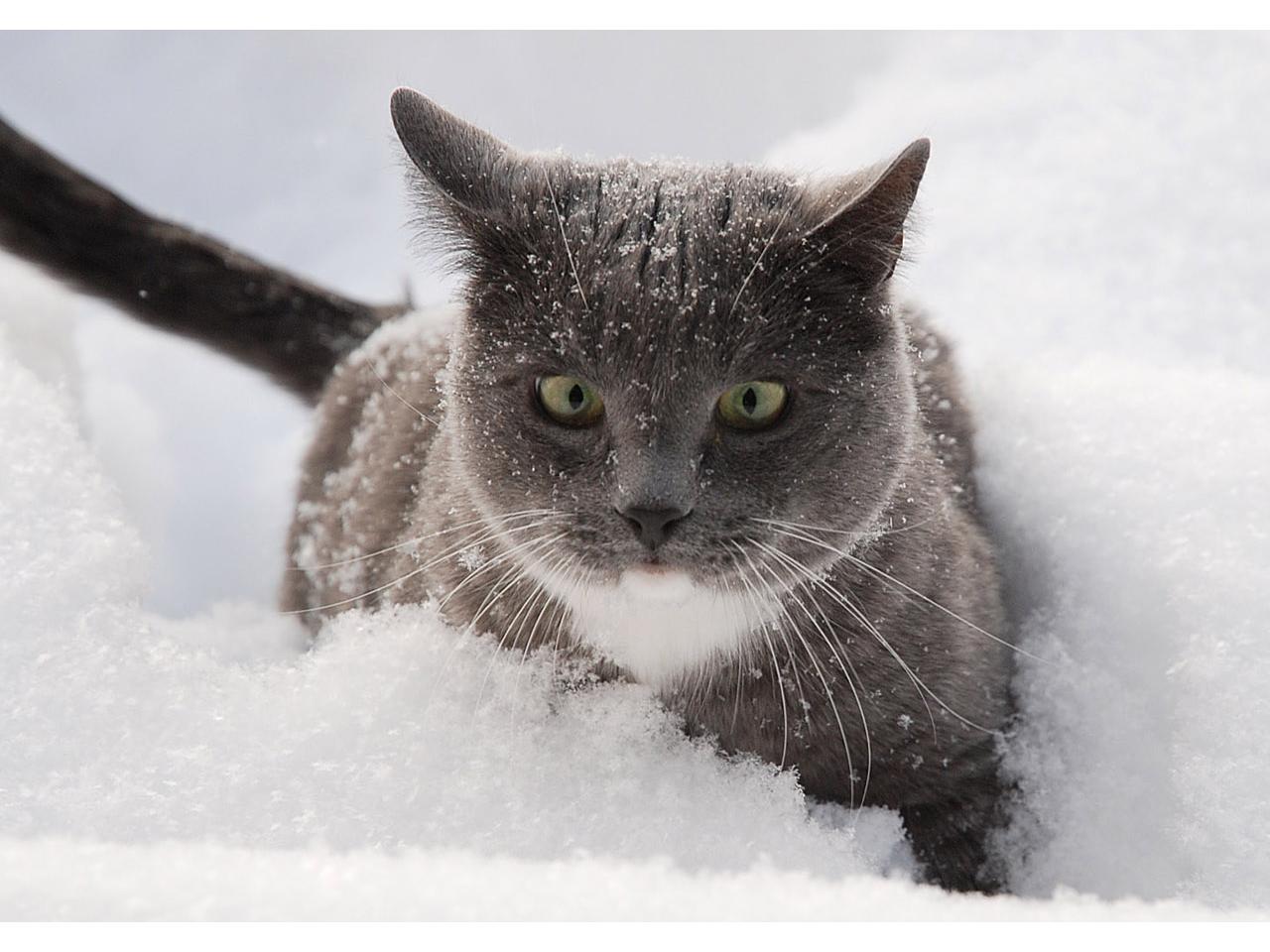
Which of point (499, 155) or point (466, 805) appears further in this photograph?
point (499, 155)

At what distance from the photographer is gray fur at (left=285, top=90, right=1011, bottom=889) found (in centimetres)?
128

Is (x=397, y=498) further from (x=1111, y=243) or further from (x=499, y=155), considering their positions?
(x=1111, y=243)

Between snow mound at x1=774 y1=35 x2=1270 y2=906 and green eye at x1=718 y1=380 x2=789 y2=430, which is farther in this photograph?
snow mound at x1=774 y1=35 x2=1270 y2=906

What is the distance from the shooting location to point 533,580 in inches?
58.5

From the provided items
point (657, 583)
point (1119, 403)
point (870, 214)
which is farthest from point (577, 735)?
point (1119, 403)

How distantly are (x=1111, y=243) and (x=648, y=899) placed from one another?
7.49 ft

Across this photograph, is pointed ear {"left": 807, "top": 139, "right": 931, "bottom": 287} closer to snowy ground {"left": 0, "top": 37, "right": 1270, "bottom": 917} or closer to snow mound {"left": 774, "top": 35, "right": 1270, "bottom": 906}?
snow mound {"left": 774, "top": 35, "right": 1270, "bottom": 906}

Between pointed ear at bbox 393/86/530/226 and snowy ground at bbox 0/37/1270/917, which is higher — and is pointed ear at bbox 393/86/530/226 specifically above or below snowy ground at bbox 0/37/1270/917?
above

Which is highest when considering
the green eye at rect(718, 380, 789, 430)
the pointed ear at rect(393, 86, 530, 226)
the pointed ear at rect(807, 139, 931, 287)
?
the pointed ear at rect(807, 139, 931, 287)

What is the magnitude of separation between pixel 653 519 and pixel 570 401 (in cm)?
20

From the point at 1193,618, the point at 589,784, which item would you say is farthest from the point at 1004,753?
the point at 589,784

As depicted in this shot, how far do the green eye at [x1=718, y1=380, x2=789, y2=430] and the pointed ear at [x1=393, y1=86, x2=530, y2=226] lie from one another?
38 centimetres

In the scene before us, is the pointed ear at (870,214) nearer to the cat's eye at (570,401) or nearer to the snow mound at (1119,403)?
the snow mound at (1119,403)

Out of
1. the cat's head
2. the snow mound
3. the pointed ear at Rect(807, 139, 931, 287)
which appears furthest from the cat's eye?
the snow mound
